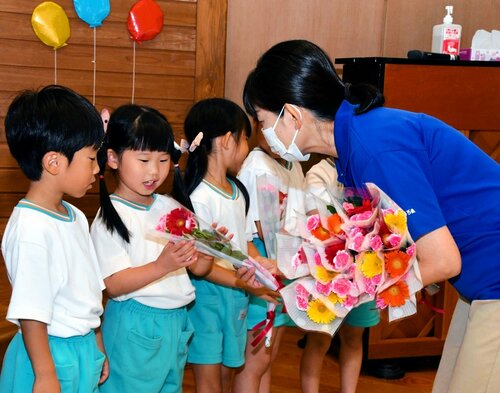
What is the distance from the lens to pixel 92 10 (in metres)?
3.46

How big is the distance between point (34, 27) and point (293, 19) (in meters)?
1.33

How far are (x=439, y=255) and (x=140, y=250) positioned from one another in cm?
90

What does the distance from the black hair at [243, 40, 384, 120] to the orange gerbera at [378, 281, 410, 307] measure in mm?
413

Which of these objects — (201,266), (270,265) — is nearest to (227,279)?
(201,266)

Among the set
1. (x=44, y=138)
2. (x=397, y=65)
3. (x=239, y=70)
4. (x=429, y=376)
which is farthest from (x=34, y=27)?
(x=429, y=376)

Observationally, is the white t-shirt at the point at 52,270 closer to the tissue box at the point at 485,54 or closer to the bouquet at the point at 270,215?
the bouquet at the point at 270,215

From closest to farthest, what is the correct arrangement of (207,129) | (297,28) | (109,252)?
(109,252) < (207,129) < (297,28)

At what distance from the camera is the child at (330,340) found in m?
2.74

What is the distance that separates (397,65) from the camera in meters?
3.10

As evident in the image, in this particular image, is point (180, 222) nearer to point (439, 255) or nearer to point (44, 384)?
point (44, 384)

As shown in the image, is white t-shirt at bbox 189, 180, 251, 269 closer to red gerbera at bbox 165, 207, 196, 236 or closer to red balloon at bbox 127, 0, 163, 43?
red gerbera at bbox 165, 207, 196, 236

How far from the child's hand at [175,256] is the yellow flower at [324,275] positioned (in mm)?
471

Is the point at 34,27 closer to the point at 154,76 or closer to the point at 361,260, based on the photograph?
the point at 154,76

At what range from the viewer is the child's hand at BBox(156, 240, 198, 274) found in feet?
6.36
